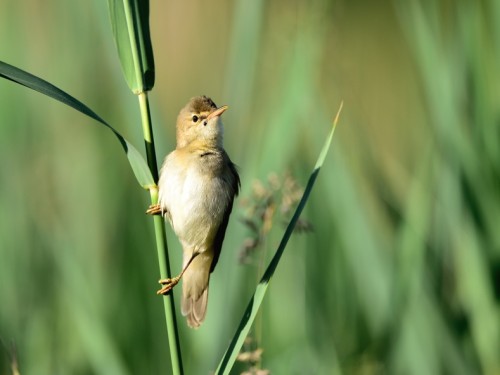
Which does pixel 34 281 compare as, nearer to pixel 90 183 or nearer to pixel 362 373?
pixel 90 183

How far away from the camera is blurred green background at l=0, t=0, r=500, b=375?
2652 millimetres

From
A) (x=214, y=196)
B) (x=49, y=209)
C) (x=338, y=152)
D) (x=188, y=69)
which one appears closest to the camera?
(x=214, y=196)

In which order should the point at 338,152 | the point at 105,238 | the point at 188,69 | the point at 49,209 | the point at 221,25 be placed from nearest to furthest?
1. the point at 338,152
2. the point at 105,238
3. the point at 49,209
4. the point at 188,69
5. the point at 221,25

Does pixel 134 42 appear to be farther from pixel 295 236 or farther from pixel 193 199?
pixel 295 236

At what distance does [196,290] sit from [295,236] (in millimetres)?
992

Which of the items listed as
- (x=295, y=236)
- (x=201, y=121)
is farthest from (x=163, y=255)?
(x=295, y=236)

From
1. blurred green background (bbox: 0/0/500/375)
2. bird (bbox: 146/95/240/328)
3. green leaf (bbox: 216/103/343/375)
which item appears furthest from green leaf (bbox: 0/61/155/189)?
blurred green background (bbox: 0/0/500/375)

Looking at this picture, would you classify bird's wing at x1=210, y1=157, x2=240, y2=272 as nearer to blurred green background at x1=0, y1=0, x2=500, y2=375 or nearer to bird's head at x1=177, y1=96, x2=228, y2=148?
bird's head at x1=177, y1=96, x2=228, y2=148

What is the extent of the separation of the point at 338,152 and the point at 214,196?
28.8 inches

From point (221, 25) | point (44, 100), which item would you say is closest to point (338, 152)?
point (44, 100)

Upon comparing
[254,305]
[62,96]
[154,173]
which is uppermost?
[62,96]

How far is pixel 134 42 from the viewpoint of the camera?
5.05 ft

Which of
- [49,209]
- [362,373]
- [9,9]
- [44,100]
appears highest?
[9,9]

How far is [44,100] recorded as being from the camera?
134 inches
